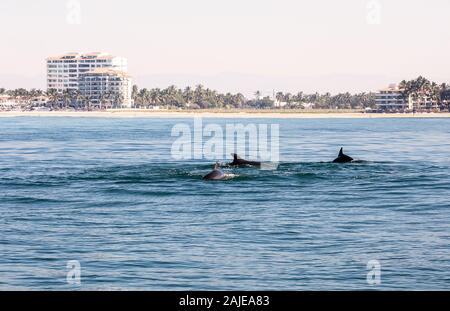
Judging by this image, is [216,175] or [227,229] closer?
[227,229]

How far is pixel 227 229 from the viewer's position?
32219 millimetres

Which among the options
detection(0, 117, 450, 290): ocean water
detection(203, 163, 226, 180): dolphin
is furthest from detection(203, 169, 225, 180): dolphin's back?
detection(0, 117, 450, 290): ocean water

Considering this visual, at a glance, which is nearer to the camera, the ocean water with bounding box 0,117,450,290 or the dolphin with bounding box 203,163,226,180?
the ocean water with bounding box 0,117,450,290

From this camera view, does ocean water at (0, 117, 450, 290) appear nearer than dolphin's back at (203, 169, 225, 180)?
Yes

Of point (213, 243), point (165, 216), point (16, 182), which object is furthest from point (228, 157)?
point (213, 243)

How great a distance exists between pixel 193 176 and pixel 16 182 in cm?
1006

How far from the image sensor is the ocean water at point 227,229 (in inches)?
931

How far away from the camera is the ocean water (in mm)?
23641

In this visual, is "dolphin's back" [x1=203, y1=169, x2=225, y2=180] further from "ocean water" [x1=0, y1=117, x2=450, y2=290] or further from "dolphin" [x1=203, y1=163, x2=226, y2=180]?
"ocean water" [x1=0, y1=117, x2=450, y2=290]

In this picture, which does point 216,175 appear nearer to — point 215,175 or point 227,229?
point 215,175

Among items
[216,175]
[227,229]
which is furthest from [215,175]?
[227,229]
